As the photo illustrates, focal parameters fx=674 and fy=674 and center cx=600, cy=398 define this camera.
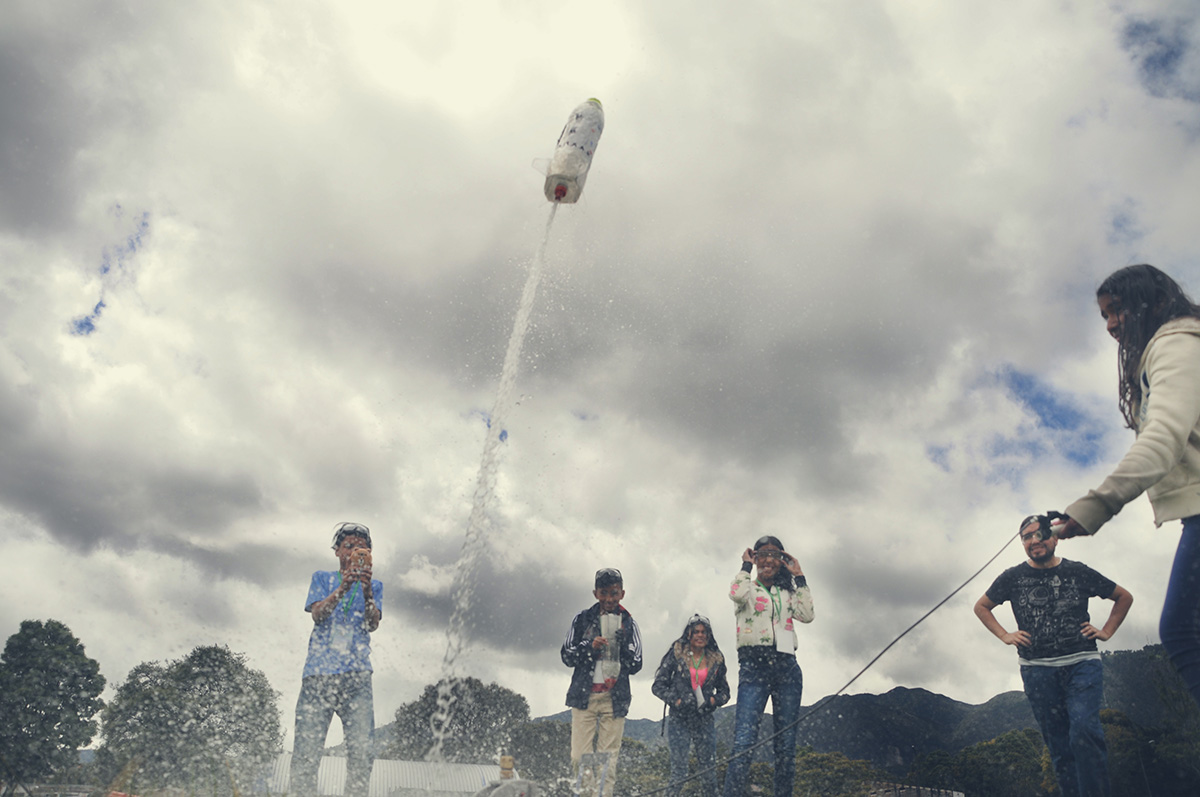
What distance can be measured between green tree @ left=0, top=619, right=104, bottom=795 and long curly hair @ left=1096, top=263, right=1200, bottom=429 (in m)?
50.7

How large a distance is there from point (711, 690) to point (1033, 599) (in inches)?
121

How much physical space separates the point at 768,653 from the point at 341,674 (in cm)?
370

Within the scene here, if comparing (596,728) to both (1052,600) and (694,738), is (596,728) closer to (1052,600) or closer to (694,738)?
(694,738)

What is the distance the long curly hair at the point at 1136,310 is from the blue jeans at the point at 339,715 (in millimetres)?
5423

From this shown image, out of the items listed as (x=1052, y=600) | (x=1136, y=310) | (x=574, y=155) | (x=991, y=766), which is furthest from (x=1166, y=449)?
(x=991, y=766)

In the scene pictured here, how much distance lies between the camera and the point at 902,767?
3238 centimetres

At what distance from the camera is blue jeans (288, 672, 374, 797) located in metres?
5.21

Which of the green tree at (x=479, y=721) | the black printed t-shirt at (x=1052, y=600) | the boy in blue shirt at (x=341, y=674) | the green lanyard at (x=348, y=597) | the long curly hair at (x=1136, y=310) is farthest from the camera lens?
the green tree at (x=479, y=721)

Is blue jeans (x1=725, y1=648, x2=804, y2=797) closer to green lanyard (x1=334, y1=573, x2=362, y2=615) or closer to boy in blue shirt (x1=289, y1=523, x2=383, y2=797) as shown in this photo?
boy in blue shirt (x1=289, y1=523, x2=383, y2=797)

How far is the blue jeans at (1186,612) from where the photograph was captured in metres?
2.47

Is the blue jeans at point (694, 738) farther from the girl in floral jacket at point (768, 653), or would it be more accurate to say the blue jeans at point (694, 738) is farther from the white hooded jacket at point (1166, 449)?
the white hooded jacket at point (1166, 449)

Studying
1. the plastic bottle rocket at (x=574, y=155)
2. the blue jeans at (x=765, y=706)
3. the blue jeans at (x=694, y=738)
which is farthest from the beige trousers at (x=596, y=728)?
the plastic bottle rocket at (x=574, y=155)

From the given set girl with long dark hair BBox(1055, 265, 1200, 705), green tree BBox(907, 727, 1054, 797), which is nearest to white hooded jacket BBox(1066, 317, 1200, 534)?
girl with long dark hair BBox(1055, 265, 1200, 705)

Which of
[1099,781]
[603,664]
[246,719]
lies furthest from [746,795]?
[246,719]
